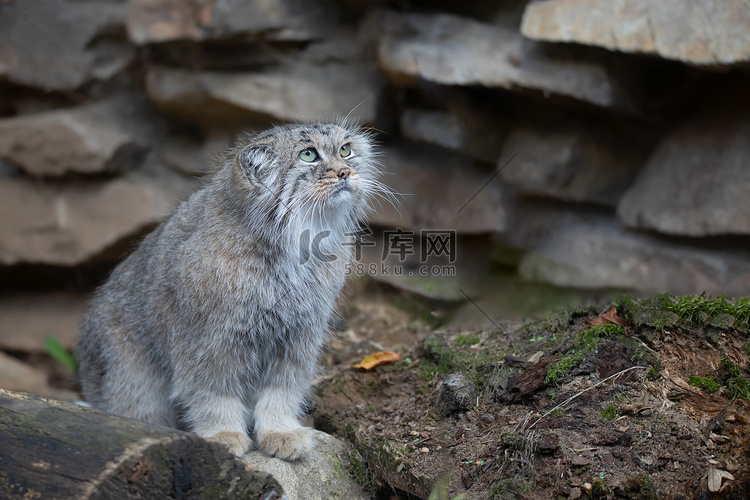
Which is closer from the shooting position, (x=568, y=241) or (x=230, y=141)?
(x=568, y=241)

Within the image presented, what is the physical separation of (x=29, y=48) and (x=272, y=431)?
4501mm

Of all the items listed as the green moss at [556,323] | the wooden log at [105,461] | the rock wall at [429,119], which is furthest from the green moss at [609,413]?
the rock wall at [429,119]

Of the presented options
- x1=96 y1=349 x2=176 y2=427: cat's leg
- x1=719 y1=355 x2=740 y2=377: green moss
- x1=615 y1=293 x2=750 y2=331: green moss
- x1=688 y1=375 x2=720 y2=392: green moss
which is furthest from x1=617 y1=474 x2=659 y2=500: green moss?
x1=96 y1=349 x2=176 y2=427: cat's leg

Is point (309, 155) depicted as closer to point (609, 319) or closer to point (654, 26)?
point (609, 319)

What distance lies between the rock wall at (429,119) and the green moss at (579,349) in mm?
1874

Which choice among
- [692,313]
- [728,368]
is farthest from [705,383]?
[692,313]

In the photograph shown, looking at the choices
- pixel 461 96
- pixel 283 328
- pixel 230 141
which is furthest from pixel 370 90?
pixel 283 328

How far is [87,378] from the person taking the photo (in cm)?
406

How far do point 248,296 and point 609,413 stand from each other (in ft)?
5.71

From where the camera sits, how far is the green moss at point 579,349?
307 centimetres

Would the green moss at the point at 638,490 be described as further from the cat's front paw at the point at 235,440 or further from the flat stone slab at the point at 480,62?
the flat stone slab at the point at 480,62

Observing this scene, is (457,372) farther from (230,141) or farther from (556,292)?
(230,141)

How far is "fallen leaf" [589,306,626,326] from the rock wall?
1719 millimetres

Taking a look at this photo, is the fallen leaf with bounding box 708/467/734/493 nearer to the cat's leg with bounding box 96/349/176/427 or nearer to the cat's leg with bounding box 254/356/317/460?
the cat's leg with bounding box 254/356/317/460
